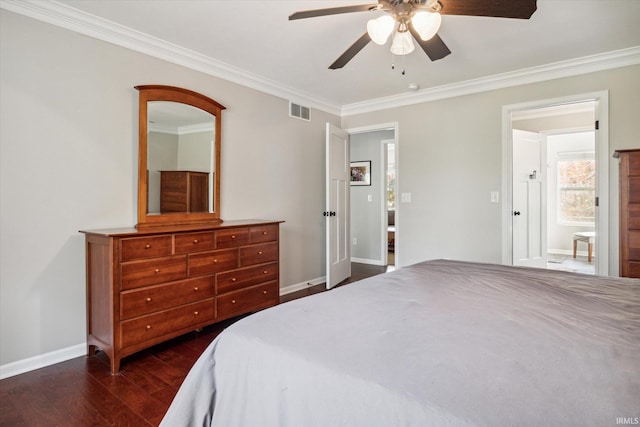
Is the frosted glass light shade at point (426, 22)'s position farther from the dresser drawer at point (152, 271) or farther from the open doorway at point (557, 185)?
the open doorway at point (557, 185)

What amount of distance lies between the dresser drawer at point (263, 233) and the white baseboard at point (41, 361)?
4.88 ft

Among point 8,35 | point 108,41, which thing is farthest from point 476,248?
point 8,35

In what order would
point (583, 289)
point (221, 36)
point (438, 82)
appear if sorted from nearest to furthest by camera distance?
point (583, 289), point (221, 36), point (438, 82)

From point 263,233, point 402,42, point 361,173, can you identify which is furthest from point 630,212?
point 361,173

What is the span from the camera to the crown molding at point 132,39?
7.47 feet

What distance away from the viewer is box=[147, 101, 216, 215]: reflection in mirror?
112 inches

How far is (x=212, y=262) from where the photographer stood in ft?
9.18

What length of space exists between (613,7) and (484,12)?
1.32 m

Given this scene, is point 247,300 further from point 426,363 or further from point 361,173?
point 361,173

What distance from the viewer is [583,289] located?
5.42 feet

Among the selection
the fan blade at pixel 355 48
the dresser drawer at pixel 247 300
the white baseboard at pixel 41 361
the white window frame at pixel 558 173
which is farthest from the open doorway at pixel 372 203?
the white baseboard at pixel 41 361

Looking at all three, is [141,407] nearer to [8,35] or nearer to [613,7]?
[8,35]

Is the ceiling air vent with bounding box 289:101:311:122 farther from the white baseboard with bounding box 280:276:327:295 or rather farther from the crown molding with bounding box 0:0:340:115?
the white baseboard with bounding box 280:276:327:295

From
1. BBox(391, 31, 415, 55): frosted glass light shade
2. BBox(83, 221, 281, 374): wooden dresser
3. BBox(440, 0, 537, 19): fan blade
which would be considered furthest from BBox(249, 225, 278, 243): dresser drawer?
BBox(440, 0, 537, 19): fan blade
